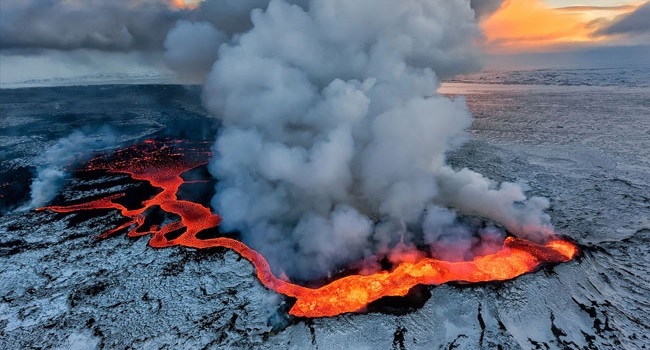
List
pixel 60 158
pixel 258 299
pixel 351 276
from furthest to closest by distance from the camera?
pixel 60 158
pixel 351 276
pixel 258 299

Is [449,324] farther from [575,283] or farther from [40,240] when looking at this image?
[40,240]

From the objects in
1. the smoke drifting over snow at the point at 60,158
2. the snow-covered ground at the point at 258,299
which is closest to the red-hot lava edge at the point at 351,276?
the snow-covered ground at the point at 258,299

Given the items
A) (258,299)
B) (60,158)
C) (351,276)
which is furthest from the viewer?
(60,158)

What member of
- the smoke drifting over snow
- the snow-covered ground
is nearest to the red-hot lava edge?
the snow-covered ground

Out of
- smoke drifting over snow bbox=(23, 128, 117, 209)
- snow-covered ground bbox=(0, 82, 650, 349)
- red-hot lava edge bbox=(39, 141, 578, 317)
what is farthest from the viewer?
smoke drifting over snow bbox=(23, 128, 117, 209)

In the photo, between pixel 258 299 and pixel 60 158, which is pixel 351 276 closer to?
pixel 258 299

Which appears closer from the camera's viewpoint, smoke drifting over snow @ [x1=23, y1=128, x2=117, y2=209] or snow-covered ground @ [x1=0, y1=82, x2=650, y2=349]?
snow-covered ground @ [x1=0, y1=82, x2=650, y2=349]

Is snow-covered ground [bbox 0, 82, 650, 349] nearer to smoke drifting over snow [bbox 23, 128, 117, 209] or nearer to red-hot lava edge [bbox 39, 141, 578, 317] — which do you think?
red-hot lava edge [bbox 39, 141, 578, 317]

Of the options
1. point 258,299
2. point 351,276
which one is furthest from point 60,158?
point 351,276
